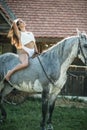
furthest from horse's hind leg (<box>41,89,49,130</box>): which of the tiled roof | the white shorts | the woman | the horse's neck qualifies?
the tiled roof

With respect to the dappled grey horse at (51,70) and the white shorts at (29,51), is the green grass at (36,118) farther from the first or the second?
the white shorts at (29,51)

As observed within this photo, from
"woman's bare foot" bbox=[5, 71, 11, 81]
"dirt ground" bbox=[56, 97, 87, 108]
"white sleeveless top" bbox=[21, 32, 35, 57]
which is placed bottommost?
"dirt ground" bbox=[56, 97, 87, 108]

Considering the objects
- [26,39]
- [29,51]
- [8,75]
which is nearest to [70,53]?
[29,51]

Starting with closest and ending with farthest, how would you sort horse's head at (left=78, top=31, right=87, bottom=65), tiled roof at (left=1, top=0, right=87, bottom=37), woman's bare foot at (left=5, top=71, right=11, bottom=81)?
horse's head at (left=78, top=31, right=87, bottom=65)
woman's bare foot at (left=5, top=71, right=11, bottom=81)
tiled roof at (left=1, top=0, right=87, bottom=37)

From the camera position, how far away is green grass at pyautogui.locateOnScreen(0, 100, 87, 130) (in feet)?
30.6

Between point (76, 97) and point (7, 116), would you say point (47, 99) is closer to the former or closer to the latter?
point (7, 116)

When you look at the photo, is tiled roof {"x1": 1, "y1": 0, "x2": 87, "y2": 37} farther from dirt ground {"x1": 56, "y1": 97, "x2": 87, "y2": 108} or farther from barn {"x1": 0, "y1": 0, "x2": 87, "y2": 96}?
dirt ground {"x1": 56, "y1": 97, "x2": 87, "y2": 108}

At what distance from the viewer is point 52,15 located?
1667cm

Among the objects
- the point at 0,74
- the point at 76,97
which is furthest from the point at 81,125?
the point at 76,97

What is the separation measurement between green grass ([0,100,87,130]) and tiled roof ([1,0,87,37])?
4.17 m

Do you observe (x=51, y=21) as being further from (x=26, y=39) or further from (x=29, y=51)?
(x=29, y=51)

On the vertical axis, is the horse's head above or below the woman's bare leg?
above

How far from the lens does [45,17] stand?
1658cm

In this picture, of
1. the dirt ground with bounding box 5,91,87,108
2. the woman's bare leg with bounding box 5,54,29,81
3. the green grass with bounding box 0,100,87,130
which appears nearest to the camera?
the woman's bare leg with bounding box 5,54,29,81
